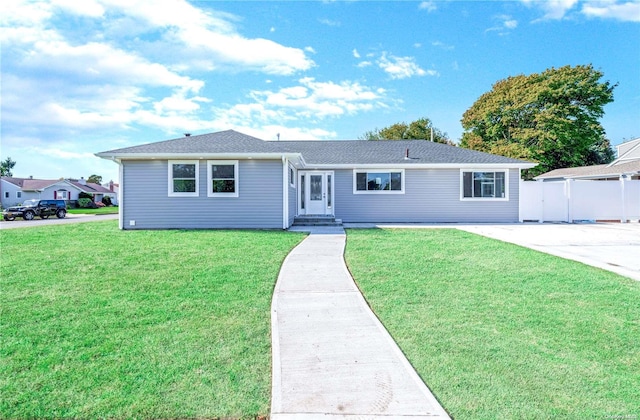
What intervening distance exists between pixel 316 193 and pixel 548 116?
82.4ft

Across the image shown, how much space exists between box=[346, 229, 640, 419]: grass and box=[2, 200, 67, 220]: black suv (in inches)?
1006

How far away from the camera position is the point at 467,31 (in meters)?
15.1

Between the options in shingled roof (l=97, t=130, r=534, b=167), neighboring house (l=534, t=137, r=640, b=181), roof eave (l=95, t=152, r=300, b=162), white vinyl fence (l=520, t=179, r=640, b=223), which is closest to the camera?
roof eave (l=95, t=152, r=300, b=162)

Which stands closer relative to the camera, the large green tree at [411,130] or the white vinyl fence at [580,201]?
the white vinyl fence at [580,201]

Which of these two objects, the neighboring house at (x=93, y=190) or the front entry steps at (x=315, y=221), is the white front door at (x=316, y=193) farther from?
the neighboring house at (x=93, y=190)

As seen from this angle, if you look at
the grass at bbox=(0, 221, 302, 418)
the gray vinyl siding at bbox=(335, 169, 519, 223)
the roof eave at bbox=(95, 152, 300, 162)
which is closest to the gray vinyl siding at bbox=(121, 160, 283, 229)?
the roof eave at bbox=(95, 152, 300, 162)

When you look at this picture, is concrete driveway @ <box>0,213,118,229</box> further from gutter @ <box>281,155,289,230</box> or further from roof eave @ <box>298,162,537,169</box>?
roof eave @ <box>298,162,537,169</box>

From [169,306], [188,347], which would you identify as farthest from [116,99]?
[188,347]

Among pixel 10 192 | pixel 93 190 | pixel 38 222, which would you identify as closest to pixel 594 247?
pixel 38 222

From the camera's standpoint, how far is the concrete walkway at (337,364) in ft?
6.99

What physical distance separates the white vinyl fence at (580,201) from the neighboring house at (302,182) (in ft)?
3.86

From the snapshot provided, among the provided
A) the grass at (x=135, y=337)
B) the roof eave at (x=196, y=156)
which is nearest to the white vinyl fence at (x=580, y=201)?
the roof eave at (x=196, y=156)

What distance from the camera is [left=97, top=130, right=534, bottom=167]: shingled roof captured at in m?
11.8

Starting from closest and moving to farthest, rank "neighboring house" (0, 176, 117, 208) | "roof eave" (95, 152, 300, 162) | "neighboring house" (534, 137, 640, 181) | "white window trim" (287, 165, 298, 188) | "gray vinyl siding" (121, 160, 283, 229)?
"roof eave" (95, 152, 300, 162), "gray vinyl siding" (121, 160, 283, 229), "white window trim" (287, 165, 298, 188), "neighboring house" (534, 137, 640, 181), "neighboring house" (0, 176, 117, 208)
